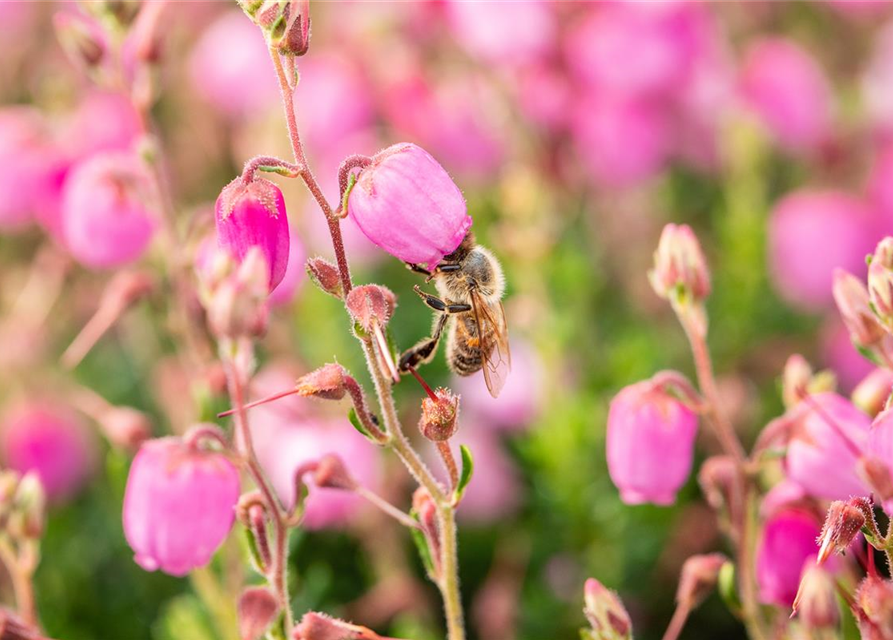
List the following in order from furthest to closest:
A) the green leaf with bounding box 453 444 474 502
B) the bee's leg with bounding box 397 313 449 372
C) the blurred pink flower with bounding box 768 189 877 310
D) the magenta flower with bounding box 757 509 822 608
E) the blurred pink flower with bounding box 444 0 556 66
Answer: the blurred pink flower with bounding box 768 189 877 310
the blurred pink flower with bounding box 444 0 556 66
the bee's leg with bounding box 397 313 449 372
the magenta flower with bounding box 757 509 822 608
the green leaf with bounding box 453 444 474 502

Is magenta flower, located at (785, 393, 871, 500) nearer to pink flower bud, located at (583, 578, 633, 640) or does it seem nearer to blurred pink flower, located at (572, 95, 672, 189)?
pink flower bud, located at (583, 578, 633, 640)

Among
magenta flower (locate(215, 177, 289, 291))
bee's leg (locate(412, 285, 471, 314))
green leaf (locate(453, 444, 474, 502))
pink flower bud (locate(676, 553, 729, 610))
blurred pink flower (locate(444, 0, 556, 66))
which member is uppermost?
blurred pink flower (locate(444, 0, 556, 66))

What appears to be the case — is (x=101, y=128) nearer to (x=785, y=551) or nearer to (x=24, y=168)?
(x=24, y=168)

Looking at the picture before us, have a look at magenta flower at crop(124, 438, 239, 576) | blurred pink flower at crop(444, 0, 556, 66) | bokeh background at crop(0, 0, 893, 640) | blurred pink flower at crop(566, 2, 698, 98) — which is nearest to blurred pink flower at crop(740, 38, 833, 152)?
bokeh background at crop(0, 0, 893, 640)

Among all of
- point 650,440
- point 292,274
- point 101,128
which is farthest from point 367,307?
point 101,128

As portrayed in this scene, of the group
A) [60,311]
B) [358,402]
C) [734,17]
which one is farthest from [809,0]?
[358,402]

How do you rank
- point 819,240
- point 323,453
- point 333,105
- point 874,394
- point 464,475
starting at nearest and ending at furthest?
point 464,475 < point 874,394 < point 323,453 < point 819,240 < point 333,105
